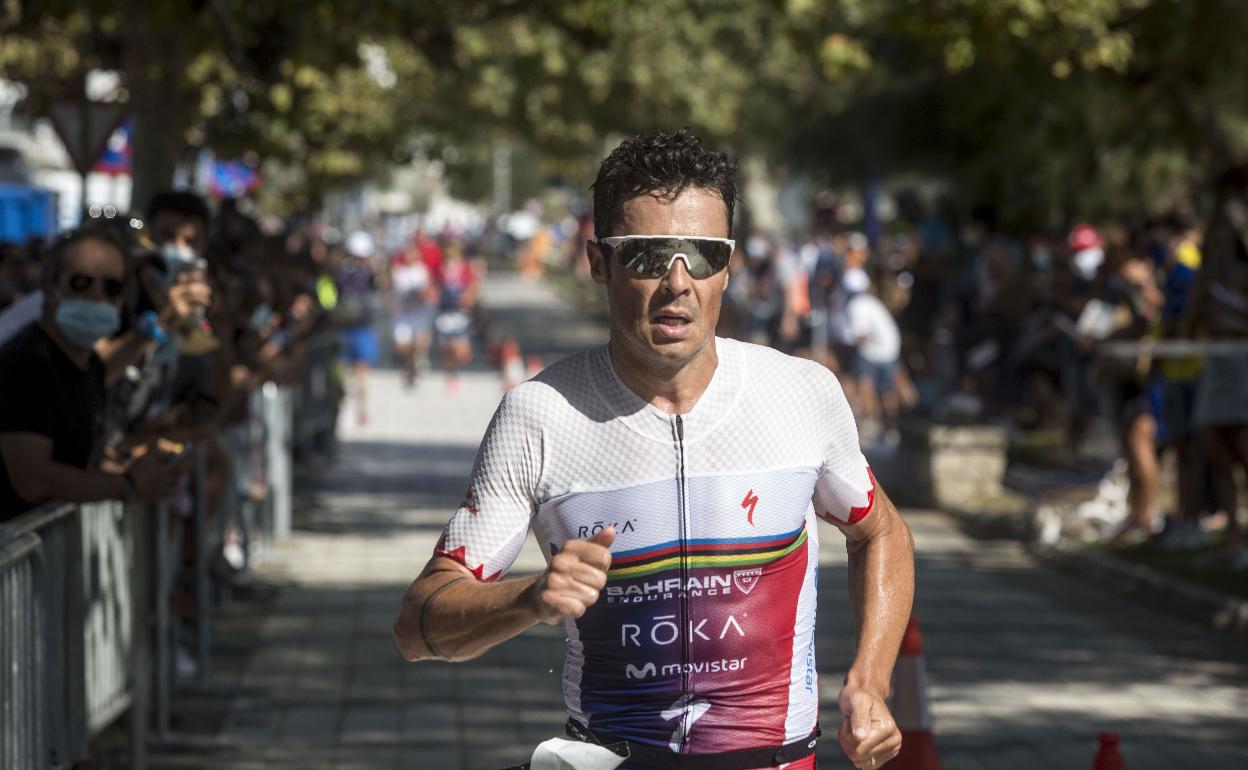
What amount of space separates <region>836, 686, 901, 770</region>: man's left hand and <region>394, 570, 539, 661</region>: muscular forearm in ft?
1.89

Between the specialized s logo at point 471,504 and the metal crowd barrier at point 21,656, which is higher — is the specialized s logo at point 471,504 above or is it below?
above

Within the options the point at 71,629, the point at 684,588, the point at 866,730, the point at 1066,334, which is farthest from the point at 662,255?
the point at 1066,334

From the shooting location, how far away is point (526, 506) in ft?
11.7

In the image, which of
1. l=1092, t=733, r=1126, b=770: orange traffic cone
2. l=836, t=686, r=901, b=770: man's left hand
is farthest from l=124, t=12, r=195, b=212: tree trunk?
l=836, t=686, r=901, b=770: man's left hand

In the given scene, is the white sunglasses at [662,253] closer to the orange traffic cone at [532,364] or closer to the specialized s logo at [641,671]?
the specialized s logo at [641,671]

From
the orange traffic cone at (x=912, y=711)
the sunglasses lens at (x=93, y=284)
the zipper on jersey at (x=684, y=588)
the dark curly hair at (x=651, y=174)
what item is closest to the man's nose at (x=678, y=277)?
the dark curly hair at (x=651, y=174)

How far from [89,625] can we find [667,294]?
12.8ft

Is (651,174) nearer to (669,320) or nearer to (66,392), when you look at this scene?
(669,320)

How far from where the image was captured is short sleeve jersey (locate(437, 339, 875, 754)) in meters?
3.56

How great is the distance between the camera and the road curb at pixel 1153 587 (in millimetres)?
11125

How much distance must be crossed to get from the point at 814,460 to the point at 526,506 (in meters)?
0.50

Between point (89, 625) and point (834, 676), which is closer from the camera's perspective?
point (89, 625)

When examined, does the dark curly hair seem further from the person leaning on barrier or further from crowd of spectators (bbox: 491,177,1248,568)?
crowd of spectators (bbox: 491,177,1248,568)

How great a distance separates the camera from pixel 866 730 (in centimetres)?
351
